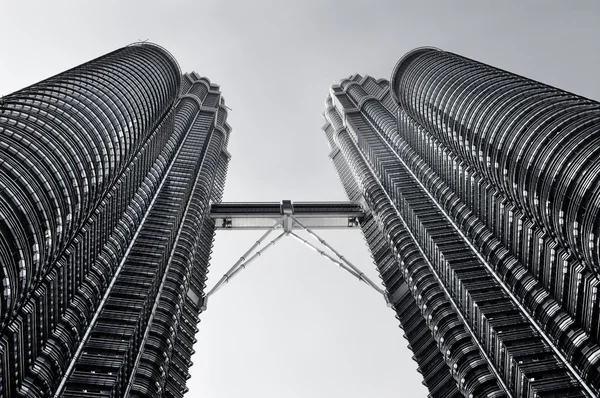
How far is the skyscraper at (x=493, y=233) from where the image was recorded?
6619cm

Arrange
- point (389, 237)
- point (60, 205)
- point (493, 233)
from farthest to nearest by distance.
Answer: point (389, 237) < point (493, 233) < point (60, 205)

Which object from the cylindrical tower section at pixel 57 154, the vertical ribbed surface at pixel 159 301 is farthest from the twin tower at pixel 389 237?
the vertical ribbed surface at pixel 159 301

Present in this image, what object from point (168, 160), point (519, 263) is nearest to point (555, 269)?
point (519, 263)

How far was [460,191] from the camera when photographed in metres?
111

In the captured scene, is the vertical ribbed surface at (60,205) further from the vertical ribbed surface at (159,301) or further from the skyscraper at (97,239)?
the vertical ribbed surface at (159,301)

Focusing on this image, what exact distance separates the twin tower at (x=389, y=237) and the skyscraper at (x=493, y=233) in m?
0.29

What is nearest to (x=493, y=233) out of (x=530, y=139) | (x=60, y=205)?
(x=530, y=139)

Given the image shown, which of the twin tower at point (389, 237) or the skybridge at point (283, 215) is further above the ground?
the skybridge at point (283, 215)

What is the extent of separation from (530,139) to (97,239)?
207ft

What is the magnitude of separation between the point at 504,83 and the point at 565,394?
1819 inches

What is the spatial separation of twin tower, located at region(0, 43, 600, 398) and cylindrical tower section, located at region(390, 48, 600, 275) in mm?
299

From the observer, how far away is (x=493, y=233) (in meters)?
96.9

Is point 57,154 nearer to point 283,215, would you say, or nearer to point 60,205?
point 60,205

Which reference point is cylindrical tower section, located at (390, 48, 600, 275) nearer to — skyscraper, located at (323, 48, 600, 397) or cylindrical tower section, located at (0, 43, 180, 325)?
skyscraper, located at (323, 48, 600, 397)
